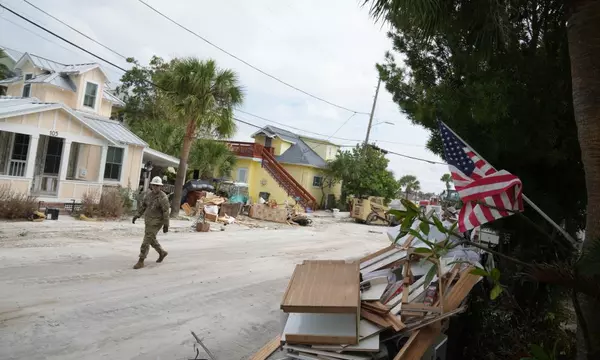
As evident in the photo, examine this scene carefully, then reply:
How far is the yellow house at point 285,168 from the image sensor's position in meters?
30.3

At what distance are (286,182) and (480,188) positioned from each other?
26.6m

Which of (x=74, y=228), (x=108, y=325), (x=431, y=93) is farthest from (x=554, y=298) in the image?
(x=74, y=228)

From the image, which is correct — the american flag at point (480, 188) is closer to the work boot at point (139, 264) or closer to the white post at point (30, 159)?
the work boot at point (139, 264)

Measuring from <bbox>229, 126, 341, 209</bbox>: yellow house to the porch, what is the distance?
13.2 m

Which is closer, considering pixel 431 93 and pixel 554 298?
pixel 554 298

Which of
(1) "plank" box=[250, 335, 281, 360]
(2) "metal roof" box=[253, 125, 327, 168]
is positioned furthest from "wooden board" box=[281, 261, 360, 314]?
(2) "metal roof" box=[253, 125, 327, 168]

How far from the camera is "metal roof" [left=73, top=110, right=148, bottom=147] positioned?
1761 cm

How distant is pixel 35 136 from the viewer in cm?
1491

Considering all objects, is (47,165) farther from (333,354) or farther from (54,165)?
(333,354)

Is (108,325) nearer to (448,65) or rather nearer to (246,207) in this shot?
(448,65)

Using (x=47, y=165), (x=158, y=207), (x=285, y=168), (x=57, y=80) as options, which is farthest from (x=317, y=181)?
(x=158, y=207)

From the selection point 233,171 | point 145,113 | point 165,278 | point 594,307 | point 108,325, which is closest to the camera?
point 594,307

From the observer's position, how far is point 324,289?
399 cm

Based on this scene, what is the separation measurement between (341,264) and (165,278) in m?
4.33
